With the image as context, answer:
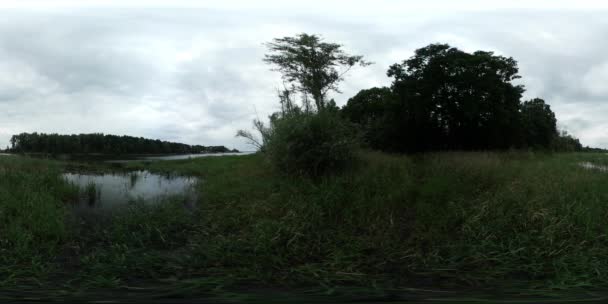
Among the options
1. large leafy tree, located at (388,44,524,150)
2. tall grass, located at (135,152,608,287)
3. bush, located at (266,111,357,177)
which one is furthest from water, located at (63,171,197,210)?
large leafy tree, located at (388,44,524,150)

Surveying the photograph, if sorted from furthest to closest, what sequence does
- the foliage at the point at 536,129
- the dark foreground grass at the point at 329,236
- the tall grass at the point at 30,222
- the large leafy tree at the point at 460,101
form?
the foliage at the point at 536,129
the large leafy tree at the point at 460,101
the tall grass at the point at 30,222
the dark foreground grass at the point at 329,236

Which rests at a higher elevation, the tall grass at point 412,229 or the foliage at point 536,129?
the foliage at point 536,129

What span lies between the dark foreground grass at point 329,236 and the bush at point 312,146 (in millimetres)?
669

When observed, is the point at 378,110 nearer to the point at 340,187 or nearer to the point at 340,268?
the point at 340,187

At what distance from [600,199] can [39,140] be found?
22736mm

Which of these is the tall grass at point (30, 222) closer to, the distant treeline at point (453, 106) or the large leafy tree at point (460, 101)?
the distant treeline at point (453, 106)

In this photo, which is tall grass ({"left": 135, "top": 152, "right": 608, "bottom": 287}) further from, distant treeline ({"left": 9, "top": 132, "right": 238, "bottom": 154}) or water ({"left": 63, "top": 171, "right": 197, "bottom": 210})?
distant treeline ({"left": 9, "top": 132, "right": 238, "bottom": 154})

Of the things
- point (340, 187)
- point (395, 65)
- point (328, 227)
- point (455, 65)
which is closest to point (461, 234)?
point (328, 227)

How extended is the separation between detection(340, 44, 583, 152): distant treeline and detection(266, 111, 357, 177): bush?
6222 millimetres

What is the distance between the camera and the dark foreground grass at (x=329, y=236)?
3.59m

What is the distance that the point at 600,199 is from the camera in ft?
19.4

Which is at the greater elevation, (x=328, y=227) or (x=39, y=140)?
(x=39, y=140)

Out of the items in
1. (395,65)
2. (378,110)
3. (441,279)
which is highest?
(395,65)

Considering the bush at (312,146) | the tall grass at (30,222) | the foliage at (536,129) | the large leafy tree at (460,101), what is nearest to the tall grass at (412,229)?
the bush at (312,146)
